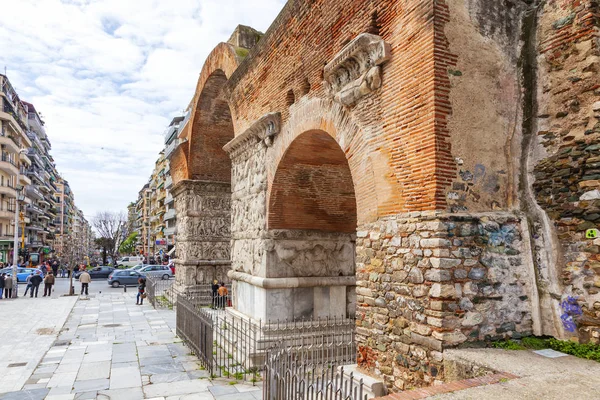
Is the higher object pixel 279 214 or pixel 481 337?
pixel 279 214

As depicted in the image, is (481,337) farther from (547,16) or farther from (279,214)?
(279,214)

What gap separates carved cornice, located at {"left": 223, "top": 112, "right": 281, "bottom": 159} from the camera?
804cm

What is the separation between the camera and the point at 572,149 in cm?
449

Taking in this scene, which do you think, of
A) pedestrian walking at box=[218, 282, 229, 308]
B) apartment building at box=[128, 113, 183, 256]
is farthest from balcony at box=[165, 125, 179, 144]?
pedestrian walking at box=[218, 282, 229, 308]

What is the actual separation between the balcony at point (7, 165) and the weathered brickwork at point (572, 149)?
38.8 meters

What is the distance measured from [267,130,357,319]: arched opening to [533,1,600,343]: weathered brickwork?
3.67m

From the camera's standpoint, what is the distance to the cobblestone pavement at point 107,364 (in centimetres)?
647

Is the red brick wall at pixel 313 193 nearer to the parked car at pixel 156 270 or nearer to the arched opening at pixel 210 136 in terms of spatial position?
the arched opening at pixel 210 136

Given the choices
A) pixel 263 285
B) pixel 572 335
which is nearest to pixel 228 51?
pixel 263 285

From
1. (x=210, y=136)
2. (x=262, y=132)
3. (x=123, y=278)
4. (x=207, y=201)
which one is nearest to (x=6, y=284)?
(x=123, y=278)

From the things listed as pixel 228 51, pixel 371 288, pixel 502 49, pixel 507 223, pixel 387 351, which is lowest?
pixel 387 351

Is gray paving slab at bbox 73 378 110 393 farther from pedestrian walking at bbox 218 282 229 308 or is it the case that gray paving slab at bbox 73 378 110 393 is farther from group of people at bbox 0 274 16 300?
group of people at bbox 0 274 16 300

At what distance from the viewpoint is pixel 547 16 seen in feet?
15.7

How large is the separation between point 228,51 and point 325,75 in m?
5.89
